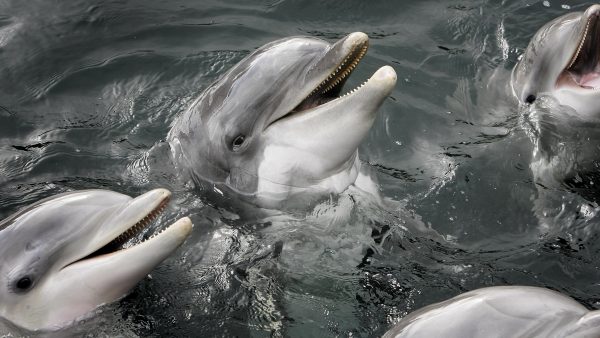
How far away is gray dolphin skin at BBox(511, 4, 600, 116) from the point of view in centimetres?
808

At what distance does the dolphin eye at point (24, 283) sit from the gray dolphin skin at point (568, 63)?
5.24 m

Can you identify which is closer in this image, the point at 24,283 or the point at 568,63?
the point at 24,283

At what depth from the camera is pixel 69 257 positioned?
20.2 feet

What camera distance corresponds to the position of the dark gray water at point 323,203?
7086 mm

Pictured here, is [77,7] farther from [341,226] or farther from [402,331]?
[402,331]

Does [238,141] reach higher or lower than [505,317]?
lower

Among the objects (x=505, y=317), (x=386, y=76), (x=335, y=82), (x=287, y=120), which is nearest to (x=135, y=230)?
(x=287, y=120)

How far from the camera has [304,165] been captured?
681 cm

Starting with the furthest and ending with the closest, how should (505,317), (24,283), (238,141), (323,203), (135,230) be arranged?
(323,203) < (238,141) < (135,230) < (24,283) < (505,317)

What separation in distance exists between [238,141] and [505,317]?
2928 millimetres

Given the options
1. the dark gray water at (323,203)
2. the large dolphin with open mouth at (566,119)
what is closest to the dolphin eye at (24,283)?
the dark gray water at (323,203)

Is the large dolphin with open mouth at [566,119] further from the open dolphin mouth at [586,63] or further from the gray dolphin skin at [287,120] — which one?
the gray dolphin skin at [287,120]

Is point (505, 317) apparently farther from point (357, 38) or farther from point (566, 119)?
point (566, 119)

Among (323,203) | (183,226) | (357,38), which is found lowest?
(323,203)
